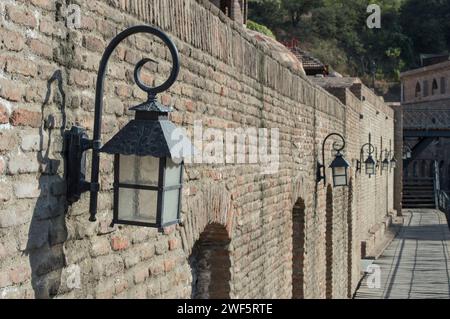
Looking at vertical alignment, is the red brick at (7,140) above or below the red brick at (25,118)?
below

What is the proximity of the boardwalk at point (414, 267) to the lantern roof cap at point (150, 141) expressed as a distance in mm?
11318

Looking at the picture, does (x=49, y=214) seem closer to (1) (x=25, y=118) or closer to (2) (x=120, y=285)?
(1) (x=25, y=118)

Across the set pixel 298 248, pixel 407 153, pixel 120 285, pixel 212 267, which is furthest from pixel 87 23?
pixel 407 153

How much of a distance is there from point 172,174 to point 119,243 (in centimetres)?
65

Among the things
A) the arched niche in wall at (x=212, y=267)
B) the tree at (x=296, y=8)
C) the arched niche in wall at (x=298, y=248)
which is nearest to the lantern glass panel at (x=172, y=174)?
the arched niche in wall at (x=212, y=267)

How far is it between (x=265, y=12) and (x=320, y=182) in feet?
187

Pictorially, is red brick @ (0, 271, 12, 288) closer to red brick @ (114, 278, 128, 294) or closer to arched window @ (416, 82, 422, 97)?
red brick @ (114, 278, 128, 294)

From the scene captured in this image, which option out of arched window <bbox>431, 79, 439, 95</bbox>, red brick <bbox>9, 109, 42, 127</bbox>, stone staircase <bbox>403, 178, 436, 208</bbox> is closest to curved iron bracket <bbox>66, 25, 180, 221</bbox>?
red brick <bbox>9, 109, 42, 127</bbox>

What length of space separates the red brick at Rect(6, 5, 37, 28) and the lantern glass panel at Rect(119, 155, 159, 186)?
69 cm

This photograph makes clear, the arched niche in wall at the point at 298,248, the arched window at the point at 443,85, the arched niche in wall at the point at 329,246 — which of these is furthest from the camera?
the arched window at the point at 443,85

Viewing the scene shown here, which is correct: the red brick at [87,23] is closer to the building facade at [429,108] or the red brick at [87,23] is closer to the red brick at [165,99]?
Result: the red brick at [165,99]

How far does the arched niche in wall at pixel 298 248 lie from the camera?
8977mm

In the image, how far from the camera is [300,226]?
9.01 metres
